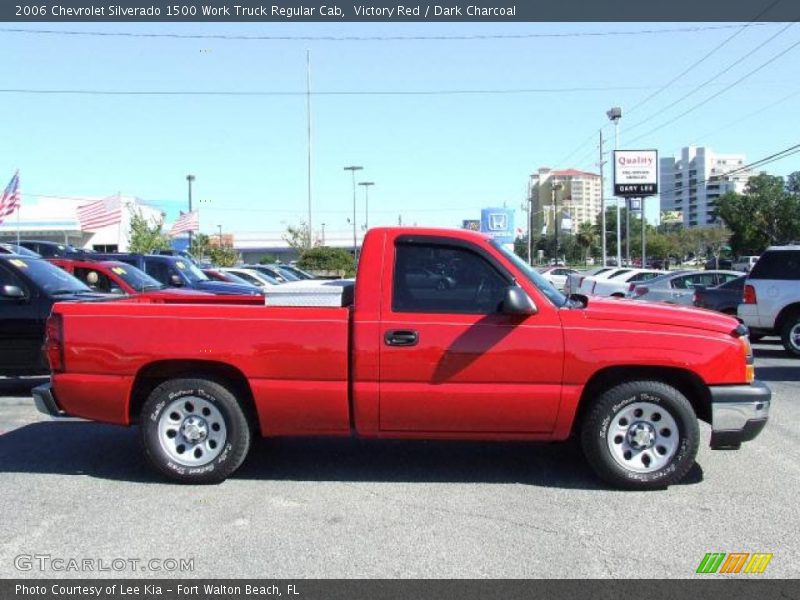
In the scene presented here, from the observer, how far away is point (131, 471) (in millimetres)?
6039

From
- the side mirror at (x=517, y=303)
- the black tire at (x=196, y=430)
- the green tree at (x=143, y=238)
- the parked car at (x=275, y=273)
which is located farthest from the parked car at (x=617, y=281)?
the green tree at (x=143, y=238)

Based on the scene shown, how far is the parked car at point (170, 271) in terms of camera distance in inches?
664

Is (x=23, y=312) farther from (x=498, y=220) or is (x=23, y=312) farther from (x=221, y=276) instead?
(x=498, y=220)

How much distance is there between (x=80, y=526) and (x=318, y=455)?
2173mm

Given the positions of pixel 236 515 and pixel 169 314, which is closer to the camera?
pixel 236 515

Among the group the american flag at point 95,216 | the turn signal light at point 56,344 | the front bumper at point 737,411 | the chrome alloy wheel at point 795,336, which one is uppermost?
the american flag at point 95,216

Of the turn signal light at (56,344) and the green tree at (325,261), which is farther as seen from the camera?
the green tree at (325,261)

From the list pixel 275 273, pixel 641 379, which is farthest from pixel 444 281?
pixel 275 273

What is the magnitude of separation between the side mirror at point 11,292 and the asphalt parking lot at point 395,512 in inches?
94.5

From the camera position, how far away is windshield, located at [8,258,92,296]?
9180 mm

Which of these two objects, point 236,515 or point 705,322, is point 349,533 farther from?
point 705,322

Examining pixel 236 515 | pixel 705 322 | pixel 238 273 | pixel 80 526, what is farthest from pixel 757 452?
pixel 238 273

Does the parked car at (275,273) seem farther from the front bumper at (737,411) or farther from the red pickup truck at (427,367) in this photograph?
the front bumper at (737,411)

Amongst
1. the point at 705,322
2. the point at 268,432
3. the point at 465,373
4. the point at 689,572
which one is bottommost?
the point at 689,572
